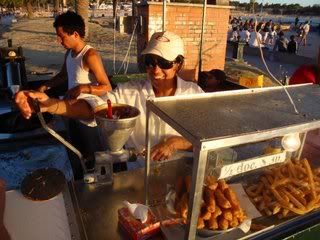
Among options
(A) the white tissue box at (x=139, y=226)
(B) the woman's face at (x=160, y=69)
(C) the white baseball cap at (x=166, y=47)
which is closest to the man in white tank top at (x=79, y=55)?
(B) the woman's face at (x=160, y=69)

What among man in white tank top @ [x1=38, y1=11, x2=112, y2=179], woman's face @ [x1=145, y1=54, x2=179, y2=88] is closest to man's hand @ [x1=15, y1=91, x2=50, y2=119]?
woman's face @ [x1=145, y1=54, x2=179, y2=88]

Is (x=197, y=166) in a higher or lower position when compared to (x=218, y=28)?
lower

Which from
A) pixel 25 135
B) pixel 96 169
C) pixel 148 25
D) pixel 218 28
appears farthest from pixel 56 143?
pixel 218 28

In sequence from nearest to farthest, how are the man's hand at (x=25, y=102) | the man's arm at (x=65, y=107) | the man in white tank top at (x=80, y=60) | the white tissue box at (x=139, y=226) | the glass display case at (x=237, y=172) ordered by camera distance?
the glass display case at (x=237, y=172) < the white tissue box at (x=139, y=226) < the man's hand at (x=25, y=102) < the man's arm at (x=65, y=107) < the man in white tank top at (x=80, y=60)

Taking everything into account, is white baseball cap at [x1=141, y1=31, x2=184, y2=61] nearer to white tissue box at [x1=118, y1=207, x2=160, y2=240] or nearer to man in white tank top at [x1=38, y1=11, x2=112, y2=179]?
white tissue box at [x1=118, y1=207, x2=160, y2=240]

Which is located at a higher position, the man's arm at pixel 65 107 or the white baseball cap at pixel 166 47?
the white baseball cap at pixel 166 47

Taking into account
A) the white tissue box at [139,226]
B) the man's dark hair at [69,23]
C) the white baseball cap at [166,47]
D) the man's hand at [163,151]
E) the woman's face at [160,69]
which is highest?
the man's dark hair at [69,23]

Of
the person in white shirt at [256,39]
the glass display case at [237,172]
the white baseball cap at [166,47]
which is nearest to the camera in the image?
the glass display case at [237,172]

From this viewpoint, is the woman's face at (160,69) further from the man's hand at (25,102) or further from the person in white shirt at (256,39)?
the man's hand at (25,102)

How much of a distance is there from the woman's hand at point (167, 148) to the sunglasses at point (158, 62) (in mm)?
556

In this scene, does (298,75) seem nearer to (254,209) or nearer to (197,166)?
(254,209)

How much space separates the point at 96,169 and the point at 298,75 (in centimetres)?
275

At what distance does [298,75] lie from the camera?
11.5 ft

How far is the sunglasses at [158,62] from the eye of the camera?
219 centimetres
